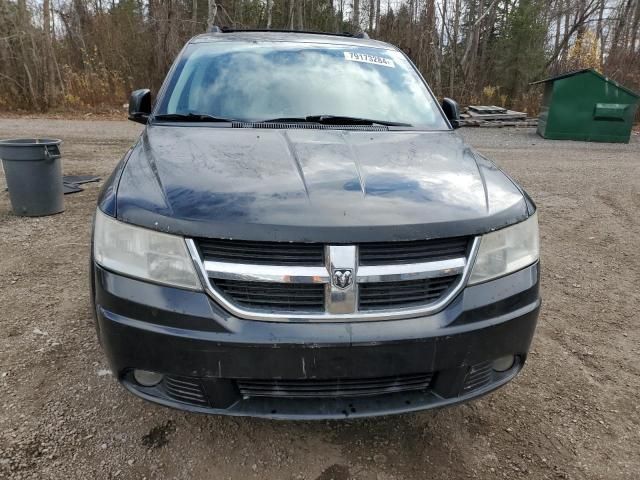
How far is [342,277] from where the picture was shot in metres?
1.62

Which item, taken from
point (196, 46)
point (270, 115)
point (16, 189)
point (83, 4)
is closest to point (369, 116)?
point (270, 115)

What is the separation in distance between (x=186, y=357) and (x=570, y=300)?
2.96 meters

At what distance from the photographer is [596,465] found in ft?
6.74

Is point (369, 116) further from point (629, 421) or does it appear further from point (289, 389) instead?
point (629, 421)

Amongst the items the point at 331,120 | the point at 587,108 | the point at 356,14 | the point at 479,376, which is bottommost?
the point at 479,376

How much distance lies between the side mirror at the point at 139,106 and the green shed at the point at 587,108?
1132cm

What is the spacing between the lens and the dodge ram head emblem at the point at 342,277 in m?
1.62

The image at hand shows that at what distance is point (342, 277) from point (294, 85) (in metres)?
1.67

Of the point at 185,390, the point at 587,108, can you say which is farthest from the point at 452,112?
the point at 587,108

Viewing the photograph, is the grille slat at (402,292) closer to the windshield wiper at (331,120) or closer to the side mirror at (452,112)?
the windshield wiper at (331,120)

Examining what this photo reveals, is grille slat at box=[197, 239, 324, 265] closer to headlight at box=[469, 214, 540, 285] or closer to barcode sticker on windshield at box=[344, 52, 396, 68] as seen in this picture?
headlight at box=[469, 214, 540, 285]

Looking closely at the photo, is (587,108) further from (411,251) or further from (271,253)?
(271,253)

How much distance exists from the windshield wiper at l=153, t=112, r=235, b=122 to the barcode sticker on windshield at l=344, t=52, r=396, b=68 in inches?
40.9

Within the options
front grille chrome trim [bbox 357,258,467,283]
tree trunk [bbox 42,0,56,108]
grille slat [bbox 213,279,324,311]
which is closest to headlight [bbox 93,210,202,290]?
grille slat [bbox 213,279,324,311]
